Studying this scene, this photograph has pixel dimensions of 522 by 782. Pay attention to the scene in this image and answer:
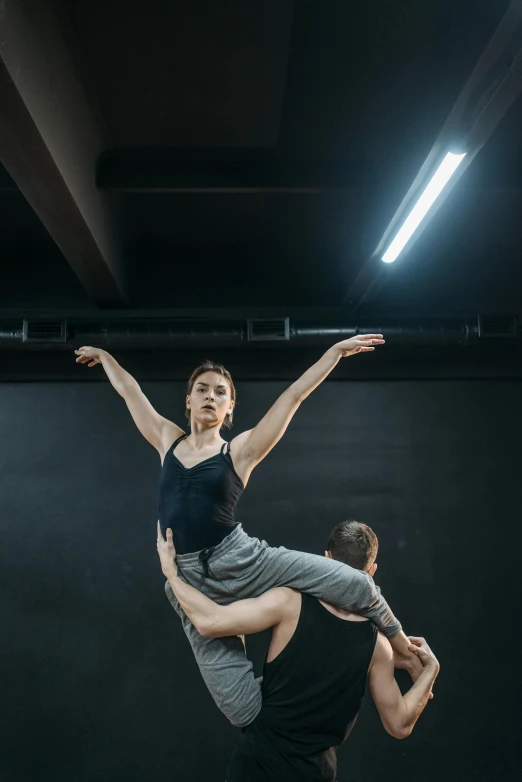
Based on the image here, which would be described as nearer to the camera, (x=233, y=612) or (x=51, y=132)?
(x=233, y=612)

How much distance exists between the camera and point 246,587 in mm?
2275

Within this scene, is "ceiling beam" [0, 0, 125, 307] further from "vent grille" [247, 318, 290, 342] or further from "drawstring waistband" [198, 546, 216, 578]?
"drawstring waistband" [198, 546, 216, 578]

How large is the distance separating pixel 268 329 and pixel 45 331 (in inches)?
59.8

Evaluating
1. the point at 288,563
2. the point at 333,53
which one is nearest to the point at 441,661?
the point at 288,563

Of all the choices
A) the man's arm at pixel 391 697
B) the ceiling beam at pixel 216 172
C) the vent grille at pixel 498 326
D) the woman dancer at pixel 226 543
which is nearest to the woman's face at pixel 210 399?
the woman dancer at pixel 226 543

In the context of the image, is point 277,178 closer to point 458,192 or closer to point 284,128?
point 284,128

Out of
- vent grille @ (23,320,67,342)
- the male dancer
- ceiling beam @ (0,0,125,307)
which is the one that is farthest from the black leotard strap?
vent grille @ (23,320,67,342)

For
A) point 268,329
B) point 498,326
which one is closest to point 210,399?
point 268,329

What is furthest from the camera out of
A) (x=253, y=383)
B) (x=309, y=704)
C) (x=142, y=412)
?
(x=253, y=383)

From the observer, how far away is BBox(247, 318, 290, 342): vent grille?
4664 millimetres

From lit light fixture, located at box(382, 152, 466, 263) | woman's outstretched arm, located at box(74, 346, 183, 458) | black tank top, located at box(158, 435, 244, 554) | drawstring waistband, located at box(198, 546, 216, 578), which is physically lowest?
drawstring waistband, located at box(198, 546, 216, 578)

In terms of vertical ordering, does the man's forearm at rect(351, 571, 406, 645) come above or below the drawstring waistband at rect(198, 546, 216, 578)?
below

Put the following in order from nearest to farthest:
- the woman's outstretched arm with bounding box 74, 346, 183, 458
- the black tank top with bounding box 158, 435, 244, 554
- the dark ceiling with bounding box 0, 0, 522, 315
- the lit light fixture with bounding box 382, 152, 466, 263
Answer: the black tank top with bounding box 158, 435, 244, 554 → the woman's outstretched arm with bounding box 74, 346, 183, 458 → the dark ceiling with bounding box 0, 0, 522, 315 → the lit light fixture with bounding box 382, 152, 466, 263

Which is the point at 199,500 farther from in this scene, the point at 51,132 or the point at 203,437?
the point at 51,132
